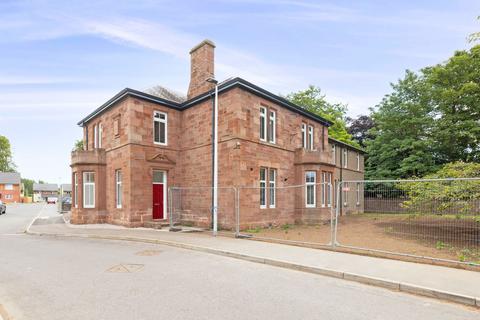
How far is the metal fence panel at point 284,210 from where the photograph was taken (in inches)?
585

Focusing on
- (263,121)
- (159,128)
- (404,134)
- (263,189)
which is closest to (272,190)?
(263,189)

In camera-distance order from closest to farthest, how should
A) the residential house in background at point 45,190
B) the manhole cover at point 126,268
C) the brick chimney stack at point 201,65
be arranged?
1. the manhole cover at point 126,268
2. the brick chimney stack at point 201,65
3. the residential house in background at point 45,190

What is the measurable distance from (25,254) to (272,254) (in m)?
7.43

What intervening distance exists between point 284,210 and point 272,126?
15.8 ft

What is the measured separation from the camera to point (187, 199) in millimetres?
17359

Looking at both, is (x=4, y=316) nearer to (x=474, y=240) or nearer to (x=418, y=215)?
(x=418, y=215)

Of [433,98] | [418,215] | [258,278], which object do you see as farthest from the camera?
[433,98]

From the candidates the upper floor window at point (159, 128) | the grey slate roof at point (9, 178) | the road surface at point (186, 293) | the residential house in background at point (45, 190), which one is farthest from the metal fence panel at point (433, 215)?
the residential house in background at point (45, 190)

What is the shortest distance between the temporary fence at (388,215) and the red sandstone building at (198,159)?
0.36 feet

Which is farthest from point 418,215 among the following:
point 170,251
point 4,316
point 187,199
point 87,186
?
point 87,186

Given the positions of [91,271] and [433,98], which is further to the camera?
[433,98]

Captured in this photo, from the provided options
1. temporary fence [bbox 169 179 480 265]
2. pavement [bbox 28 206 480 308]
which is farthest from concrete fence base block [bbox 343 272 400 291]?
temporary fence [bbox 169 179 480 265]

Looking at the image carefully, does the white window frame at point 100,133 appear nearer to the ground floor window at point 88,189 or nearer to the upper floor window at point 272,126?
the ground floor window at point 88,189

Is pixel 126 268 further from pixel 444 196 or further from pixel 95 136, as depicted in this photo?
pixel 95 136
